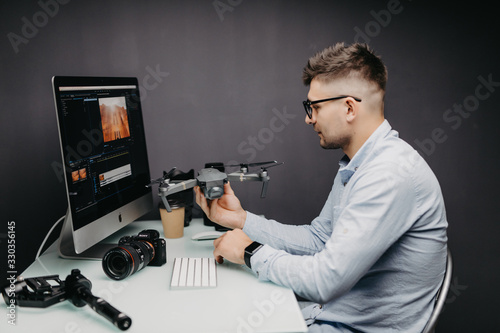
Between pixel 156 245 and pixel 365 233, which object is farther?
pixel 156 245

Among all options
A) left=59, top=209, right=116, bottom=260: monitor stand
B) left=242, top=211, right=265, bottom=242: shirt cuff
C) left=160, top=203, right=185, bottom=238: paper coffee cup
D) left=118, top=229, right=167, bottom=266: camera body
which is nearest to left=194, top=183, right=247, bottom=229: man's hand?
left=242, top=211, right=265, bottom=242: shirt cuff

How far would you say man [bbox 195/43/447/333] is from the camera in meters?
1.06

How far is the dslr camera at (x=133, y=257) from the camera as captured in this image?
4.02 feet

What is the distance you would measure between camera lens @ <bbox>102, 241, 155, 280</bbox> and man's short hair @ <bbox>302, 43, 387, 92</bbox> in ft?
2.82

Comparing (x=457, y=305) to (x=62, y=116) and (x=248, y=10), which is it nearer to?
(x=248, y=10)

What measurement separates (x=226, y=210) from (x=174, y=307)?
0.54 meters

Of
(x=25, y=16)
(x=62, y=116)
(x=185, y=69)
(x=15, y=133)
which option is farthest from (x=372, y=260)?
(x=25, y=16)

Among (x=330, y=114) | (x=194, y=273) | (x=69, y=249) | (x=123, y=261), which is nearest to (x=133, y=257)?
(x=123, y=261)

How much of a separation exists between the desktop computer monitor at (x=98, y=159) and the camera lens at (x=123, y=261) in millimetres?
111

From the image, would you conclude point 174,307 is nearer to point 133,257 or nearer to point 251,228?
point 133,257

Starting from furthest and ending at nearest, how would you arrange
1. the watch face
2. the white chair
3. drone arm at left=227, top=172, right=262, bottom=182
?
drone arm at left=227, top=172, right=262, bottom=182, the watch face, the white chair

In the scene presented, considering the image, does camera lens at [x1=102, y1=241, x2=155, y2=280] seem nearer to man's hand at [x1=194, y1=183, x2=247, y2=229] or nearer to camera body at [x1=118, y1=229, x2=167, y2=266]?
camera body at [x1=118, y1=229, x2=167, y2=266]

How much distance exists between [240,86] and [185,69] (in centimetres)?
29

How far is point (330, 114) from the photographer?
4.49 ft
